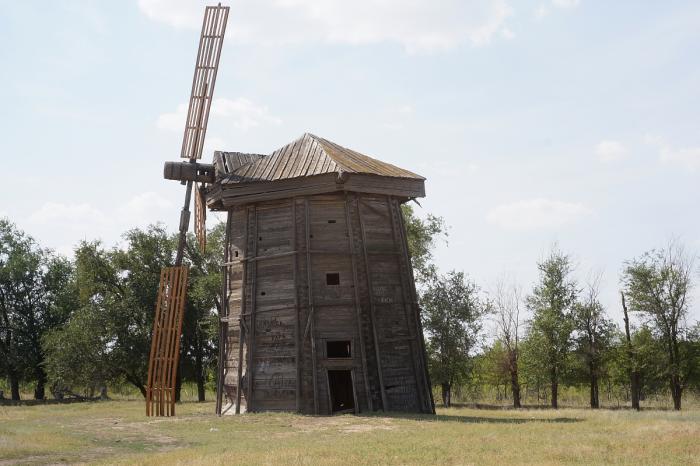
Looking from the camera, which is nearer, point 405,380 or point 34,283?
point 405,380

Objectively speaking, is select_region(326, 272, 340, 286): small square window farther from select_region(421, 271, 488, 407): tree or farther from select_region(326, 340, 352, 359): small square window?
A: select_region(421, 271, 488, 407): tree

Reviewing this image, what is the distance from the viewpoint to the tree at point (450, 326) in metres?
45.2

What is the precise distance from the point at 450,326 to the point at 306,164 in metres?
19.8

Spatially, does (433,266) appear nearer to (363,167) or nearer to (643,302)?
(643,302)

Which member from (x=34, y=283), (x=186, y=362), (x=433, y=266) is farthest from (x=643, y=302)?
(x=34, y=283)

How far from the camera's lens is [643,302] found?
43.3 metres

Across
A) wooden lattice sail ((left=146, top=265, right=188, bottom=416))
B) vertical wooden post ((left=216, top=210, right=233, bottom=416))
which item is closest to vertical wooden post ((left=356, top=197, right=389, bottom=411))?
vertical wooden post ((left=216, top=210, right=233, bottom=416))

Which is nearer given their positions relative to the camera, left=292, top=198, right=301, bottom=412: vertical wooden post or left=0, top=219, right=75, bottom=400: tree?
left=292, top=198, right=301, bottom=412: vertical wooden post

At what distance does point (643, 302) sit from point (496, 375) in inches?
499

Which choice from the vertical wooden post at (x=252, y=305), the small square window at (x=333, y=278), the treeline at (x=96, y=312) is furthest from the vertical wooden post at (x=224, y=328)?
the treeline at (x=96, y=312)

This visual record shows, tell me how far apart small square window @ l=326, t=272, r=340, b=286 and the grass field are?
509 cm

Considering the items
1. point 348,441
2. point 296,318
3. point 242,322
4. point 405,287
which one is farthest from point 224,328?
point 348,441

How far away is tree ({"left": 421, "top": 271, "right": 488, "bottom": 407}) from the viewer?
1778 inches

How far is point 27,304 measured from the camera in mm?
55688
